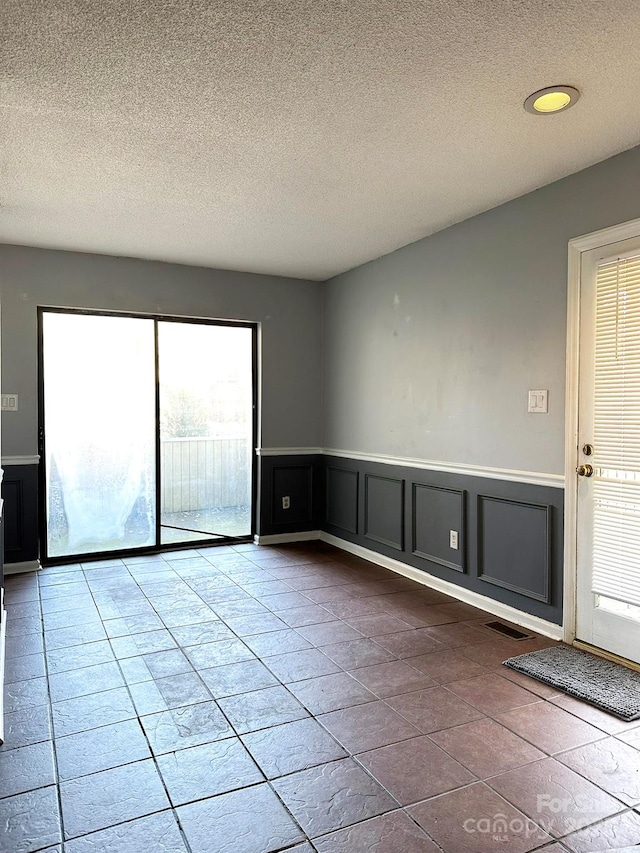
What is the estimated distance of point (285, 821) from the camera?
1.78 metres

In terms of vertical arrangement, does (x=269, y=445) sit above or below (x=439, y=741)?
above

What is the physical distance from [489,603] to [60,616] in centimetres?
255

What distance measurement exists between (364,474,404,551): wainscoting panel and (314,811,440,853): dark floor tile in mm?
2792

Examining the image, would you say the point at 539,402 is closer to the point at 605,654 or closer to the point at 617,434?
the point at 617,434

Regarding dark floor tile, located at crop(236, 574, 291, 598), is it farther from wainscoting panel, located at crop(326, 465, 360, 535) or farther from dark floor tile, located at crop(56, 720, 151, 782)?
dark floor tile, located at crop(56, 720, 151, 782)

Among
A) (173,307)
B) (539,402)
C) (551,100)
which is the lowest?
(539,402)

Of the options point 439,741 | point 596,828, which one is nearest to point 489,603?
point 439,741

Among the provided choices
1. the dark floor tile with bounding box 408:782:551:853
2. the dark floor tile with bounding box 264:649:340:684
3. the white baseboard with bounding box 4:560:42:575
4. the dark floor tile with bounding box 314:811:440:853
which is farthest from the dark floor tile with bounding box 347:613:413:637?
the white baseboard with bounding box 4:560:42:575

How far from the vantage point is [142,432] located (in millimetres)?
5070

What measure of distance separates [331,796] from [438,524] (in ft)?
7.92

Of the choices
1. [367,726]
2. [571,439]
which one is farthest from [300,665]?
[571,439]

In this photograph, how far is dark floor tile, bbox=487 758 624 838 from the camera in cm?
180

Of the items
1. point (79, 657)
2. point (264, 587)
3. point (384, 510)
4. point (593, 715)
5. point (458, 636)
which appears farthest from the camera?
point (384, 510)

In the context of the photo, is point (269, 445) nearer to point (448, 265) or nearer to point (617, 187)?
point (448, 265)
